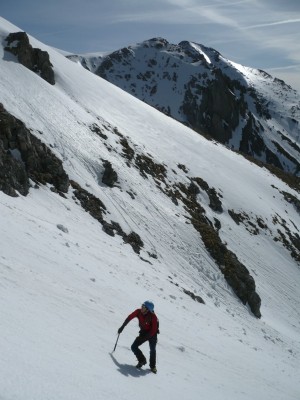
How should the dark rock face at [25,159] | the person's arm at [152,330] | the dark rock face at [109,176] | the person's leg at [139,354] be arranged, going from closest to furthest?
the person's leg at [139,354]
the person's arm at [152,330]
the dark rock face at [25,159]
the dark rock face at [109,176]

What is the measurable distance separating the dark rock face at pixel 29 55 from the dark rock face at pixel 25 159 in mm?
13760

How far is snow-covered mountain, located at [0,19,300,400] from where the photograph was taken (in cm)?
950

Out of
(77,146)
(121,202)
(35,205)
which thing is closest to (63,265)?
(35,205)

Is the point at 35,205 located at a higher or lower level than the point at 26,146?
lower

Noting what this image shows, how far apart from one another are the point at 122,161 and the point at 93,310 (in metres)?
21.5

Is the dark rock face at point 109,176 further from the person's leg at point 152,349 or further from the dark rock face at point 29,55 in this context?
the person's leg at point 152,349

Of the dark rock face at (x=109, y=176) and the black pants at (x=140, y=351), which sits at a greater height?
the dark rock face at (x=109, y=176)

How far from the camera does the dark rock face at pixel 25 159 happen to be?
20531 mm

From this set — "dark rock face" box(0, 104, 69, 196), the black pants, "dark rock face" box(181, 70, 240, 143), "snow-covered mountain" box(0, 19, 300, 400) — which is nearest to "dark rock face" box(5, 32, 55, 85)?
"snow-covered mountain" box(0, 19, 300, 400)

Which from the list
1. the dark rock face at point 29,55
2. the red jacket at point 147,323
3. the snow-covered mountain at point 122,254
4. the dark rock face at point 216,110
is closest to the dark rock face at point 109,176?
the snow-covered mountain at point 122,254

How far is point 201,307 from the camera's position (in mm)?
21859

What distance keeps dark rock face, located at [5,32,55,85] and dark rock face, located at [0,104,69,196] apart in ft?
45.1

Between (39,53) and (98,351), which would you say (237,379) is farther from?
(39,53)

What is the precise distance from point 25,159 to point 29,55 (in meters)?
17.6
